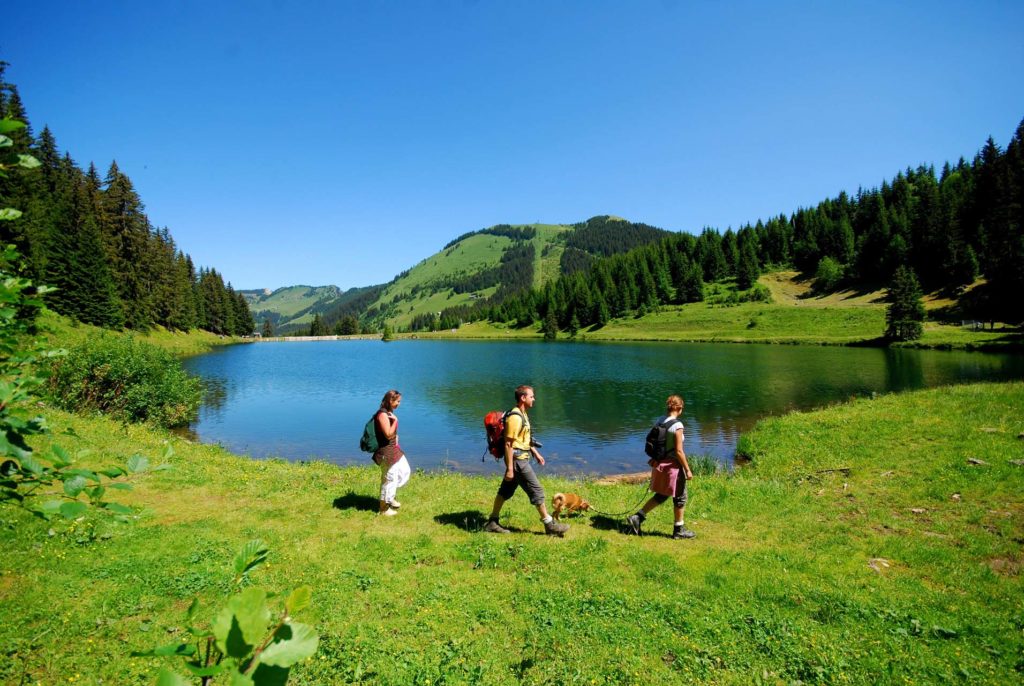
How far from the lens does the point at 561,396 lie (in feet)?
142

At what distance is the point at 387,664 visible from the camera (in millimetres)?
6039

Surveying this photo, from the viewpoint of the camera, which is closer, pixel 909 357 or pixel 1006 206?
pixel 909 357

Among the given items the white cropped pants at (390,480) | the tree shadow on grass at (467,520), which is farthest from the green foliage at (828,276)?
the white cropped pants at (390,480)

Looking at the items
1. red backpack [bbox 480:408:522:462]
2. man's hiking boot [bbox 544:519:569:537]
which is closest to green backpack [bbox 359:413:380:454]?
red backpack [bbox 480:408:522:462]

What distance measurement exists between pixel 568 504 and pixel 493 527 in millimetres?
2110

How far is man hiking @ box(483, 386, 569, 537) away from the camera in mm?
10352

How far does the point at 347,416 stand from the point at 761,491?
28227mm

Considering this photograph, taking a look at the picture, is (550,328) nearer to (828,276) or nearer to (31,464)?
(828,276)

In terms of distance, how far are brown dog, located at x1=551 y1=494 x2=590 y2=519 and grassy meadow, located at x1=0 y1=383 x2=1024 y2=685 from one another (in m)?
0.43

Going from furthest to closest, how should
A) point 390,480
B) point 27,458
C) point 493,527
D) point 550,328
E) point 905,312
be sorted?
point 550,328 < point 905,312 < point 390,480 < point 493,527 < point 27,458

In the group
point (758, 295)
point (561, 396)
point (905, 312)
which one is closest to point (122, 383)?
point (561, 396)

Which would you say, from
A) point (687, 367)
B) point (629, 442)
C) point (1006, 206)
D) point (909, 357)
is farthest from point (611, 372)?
point (1006, 206)

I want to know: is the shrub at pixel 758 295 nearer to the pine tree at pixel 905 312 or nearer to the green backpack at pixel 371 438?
the pine tree at pixel 905 312

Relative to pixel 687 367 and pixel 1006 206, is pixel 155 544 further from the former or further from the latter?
pixel 1006 206
